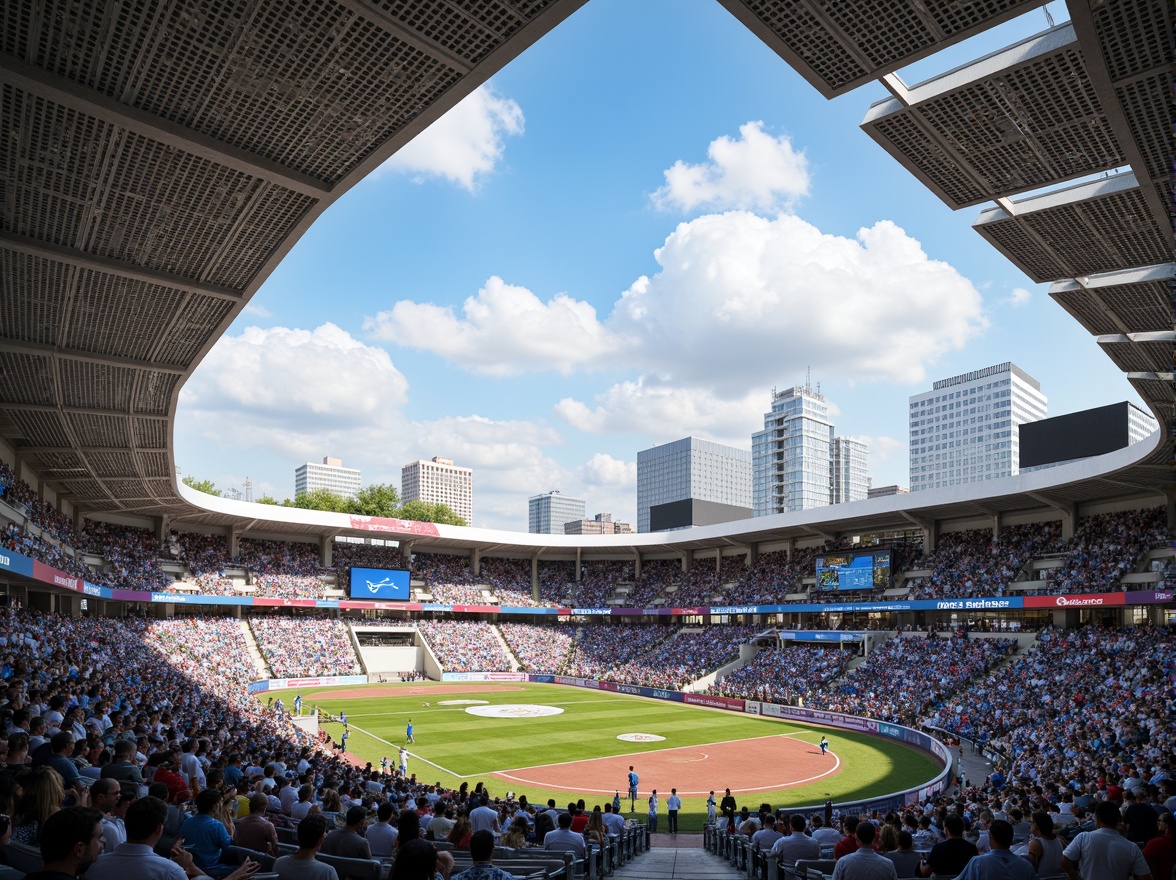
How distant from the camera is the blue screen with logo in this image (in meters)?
63.7

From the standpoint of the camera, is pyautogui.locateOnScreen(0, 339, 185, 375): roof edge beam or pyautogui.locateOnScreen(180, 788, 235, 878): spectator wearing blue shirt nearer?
pyautogui.locateOnScreen(180, 788, 235, 878): spectator wearing blue shirt

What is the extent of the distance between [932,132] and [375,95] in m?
8.51

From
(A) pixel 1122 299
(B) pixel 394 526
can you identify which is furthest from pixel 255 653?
(A) pixel 1122 299

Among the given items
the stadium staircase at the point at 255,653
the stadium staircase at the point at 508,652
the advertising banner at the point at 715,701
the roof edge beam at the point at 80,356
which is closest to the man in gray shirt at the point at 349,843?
the roof edge beam at the point at 80,356

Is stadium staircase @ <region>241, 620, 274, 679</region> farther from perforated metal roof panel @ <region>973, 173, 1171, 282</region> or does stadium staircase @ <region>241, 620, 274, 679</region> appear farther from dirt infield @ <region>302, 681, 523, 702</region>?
perforated metal roof panel @ <region>973, 173, 1171, 282</region>

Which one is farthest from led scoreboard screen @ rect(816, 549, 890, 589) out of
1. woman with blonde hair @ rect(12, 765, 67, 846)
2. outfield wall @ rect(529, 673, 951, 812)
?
woman with blonde hair @ rect(12, 765, 67, 846)

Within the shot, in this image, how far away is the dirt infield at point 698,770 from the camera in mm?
30000

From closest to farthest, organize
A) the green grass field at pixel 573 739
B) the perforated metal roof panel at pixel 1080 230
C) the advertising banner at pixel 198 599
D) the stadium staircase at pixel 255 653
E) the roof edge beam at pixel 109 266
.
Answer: the perforated metal roof panel at pixel 1080 230 → the roof edge beam at pixel 109 266 → the green grass field at pixel 573 739 → the advertising banner at pixel 198 599 → the stadium staircase at pixel 255 653

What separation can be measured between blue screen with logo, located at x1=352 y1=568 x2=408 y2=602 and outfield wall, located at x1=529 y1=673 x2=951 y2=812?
12.0 meters

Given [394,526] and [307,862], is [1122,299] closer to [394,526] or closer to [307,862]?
[307,862]

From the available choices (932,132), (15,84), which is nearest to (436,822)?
(15,84)

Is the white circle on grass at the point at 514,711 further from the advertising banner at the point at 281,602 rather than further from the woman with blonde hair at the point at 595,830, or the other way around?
the woman with blonde hair at the point at 595,830

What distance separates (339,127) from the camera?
13.3 m

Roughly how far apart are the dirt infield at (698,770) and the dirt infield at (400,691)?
74.1 ft
